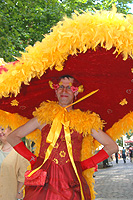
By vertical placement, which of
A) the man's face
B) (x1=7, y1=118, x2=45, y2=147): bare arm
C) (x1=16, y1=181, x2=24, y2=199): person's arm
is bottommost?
(x1=16, y1=181, x2=24, y2=199): person's arm

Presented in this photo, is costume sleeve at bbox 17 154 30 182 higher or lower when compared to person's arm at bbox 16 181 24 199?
higher

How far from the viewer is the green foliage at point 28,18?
36.3 ft

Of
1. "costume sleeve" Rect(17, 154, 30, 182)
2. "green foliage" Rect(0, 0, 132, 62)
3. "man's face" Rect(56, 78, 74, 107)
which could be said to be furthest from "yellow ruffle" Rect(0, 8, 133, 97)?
"green foliage" Rect(0, 0, 132, 62)

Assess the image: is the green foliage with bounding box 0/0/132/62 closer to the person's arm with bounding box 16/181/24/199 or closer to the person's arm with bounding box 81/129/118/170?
the person's arm with bounding box 16/181/24/199

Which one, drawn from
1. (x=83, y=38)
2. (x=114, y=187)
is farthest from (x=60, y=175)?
(x=114, y=187)

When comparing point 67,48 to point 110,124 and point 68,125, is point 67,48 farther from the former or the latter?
point 110,124

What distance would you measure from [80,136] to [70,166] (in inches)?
13.7

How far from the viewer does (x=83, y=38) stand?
2357 mm

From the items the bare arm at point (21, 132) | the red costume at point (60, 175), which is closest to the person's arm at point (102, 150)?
the red costume at point (60, 175)

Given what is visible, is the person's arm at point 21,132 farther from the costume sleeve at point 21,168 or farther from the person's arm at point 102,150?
the costume sleeve at point 21,168

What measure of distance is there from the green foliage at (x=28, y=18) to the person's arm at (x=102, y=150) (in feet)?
25.1

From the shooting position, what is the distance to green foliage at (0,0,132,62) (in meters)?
11.1

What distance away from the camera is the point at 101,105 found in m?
3.68

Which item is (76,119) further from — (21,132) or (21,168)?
(21,168)
